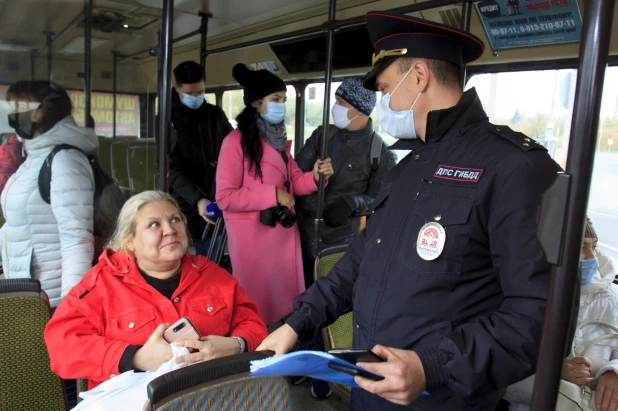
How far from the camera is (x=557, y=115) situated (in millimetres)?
2898

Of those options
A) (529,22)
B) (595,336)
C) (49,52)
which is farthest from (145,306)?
(529,22)

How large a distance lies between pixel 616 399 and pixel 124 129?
3.20m

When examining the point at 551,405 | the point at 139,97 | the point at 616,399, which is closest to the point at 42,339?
the point at 551,405

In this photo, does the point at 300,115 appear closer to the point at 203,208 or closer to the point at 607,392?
the point at 203,208

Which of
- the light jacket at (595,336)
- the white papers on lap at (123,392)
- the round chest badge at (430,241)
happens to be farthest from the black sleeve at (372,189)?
the round chest badge at (430,241)

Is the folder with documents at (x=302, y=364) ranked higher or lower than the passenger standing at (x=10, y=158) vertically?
lower

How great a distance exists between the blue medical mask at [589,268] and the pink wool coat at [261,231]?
4.78 feet

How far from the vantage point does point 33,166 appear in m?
2.16

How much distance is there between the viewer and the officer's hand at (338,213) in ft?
9.63

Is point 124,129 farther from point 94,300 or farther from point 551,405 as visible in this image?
point 551,405

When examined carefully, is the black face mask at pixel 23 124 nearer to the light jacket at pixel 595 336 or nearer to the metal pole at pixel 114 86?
the metal pole at pixel 114 86

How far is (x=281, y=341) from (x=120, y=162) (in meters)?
2.38

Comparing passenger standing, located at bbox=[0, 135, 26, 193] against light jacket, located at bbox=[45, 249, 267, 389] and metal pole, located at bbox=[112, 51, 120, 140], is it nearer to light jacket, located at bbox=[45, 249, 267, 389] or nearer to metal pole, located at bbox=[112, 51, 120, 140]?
metal pole, located at bbox=[112, 51, 120, 140]

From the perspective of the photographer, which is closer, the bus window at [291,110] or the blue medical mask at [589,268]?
the blue medical mask at [589,268]
